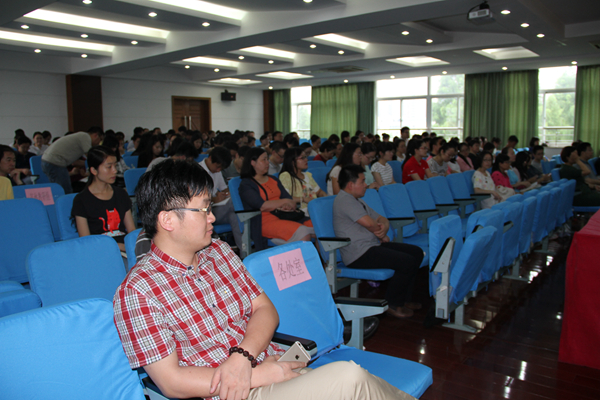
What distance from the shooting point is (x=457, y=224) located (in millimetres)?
2893

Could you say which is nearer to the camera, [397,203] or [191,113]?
[397,203]

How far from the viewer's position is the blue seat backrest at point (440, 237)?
2.65 metres

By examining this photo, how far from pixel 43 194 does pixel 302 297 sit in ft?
8.58

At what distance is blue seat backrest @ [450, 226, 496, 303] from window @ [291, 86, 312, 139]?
14278 mm

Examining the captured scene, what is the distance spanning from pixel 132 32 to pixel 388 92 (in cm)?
882

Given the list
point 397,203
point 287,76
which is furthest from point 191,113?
point 397,203

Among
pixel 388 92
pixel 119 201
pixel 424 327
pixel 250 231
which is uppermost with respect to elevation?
pixel 388 92

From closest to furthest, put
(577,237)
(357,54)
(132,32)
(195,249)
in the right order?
1. (195,249)
2. (577,237)
3. (132,32)
4. (357,54)

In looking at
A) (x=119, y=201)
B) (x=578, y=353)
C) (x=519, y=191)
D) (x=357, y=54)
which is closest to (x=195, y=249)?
(x=119, y=201)

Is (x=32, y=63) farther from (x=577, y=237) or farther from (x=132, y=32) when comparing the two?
(x=577, y=237)

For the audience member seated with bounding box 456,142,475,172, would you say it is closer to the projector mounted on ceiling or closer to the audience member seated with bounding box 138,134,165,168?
the projector mounted on ceiling

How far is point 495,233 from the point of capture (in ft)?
9.38

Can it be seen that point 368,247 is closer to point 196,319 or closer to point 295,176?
point 295,176

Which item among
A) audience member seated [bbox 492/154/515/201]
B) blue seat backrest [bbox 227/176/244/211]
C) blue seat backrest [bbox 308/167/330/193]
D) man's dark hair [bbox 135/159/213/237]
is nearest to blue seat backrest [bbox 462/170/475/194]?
audience member seated [bbox 492/154/515/201]
